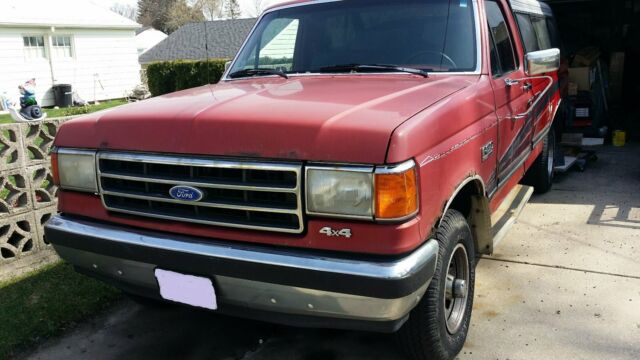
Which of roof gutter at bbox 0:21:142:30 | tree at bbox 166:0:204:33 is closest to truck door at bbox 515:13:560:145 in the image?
roof gutter at bbox 0:21:142:30

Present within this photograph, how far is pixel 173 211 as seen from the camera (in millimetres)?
2604

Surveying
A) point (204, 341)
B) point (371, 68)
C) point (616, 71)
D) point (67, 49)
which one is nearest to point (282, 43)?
point (371, 68)

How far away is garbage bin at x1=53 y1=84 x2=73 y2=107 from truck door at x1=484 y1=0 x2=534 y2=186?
61.8ft

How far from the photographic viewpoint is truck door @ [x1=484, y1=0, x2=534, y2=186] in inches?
142

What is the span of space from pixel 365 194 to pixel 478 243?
4.98 ft

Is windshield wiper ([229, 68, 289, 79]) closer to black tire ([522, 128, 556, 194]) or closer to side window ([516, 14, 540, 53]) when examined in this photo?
side window ([516, 14, 540, 53])

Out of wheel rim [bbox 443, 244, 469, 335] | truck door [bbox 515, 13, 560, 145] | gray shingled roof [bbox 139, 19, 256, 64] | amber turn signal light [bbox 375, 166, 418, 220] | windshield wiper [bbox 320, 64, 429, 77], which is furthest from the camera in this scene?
gray shingled roof [bbox 139, 19, 256, 64]

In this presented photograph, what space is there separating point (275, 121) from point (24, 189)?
121 inches

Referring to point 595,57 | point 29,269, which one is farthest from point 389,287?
point 595,57

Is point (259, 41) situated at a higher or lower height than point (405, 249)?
higher

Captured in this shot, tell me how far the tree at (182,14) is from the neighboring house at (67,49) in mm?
41048

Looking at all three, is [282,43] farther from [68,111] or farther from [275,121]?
[68,111]

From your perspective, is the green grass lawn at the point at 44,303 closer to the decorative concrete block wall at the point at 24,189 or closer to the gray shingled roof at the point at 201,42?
the decorative concrete block wall at the point at 24,189

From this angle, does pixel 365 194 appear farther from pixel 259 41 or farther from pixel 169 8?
pixel 169 8
